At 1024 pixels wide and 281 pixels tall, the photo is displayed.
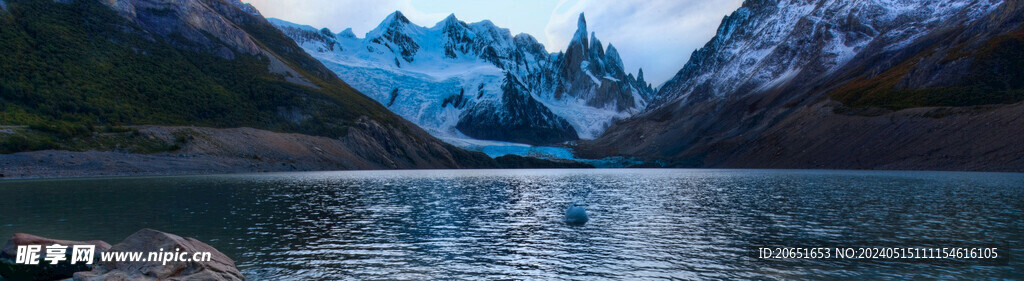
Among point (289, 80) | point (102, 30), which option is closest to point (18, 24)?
point (102, 30)

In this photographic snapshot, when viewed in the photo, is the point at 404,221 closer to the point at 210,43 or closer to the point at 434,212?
the point at 434,212

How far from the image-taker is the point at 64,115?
352ft

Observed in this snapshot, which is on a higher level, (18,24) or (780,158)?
(18,24)

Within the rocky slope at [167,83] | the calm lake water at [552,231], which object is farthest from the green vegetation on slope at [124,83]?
the calm lake water at [552,231]

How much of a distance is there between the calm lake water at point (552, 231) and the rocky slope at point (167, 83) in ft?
235

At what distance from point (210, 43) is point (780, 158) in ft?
564

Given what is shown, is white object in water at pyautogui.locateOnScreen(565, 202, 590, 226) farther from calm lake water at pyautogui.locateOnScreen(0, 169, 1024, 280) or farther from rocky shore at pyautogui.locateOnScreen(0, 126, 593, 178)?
rocky shore at pyautogui.locateOnScreen(0, 126, 593, 178)

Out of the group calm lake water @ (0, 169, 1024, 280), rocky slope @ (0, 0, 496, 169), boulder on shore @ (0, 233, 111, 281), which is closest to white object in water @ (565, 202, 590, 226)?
calm lake water @ (0, 169, 1024, 280)

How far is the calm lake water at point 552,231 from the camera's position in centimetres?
2183

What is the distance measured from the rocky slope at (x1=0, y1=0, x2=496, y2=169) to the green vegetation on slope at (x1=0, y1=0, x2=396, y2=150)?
0.27 metres

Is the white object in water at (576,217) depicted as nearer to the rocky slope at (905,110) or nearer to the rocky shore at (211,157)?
the rocky shore at (211,157)

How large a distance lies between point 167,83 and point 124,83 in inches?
516

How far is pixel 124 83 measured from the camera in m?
131

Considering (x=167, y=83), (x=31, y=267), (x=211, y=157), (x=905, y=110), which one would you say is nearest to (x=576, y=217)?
(x=31, y=267)
